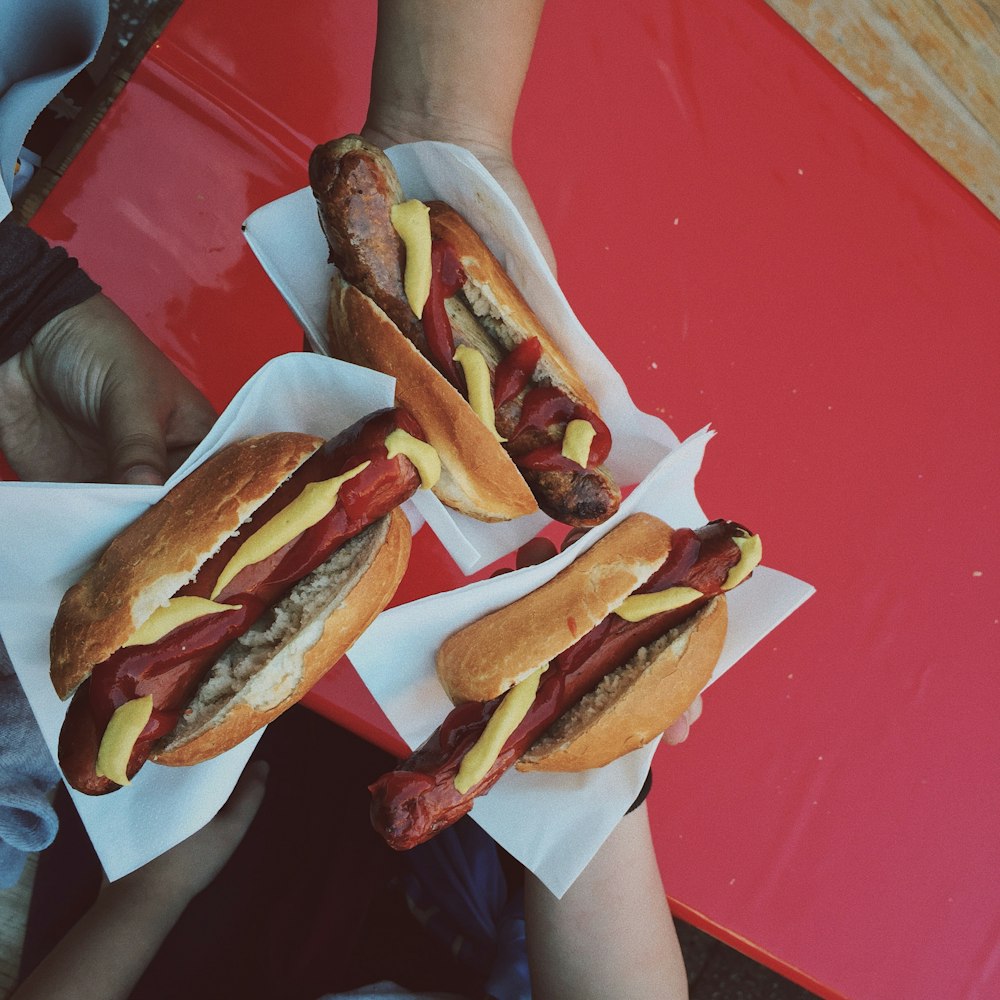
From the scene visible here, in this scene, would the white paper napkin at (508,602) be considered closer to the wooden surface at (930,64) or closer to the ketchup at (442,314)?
the ketchup at (442,314)

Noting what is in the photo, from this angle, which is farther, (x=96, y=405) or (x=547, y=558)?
(x=547, y=558)

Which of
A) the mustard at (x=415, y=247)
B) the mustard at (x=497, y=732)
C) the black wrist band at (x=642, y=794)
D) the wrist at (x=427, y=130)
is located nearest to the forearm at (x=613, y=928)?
the black wrist band at (x=642, y=794)

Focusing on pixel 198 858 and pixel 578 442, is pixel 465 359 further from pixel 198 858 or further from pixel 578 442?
pixel 198 858

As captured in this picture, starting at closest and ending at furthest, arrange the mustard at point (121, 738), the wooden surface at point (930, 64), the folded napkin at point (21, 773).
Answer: the mustard at point (121, 738) < the folded napkin at point (21, 773) < the wooden surface at point (930, 64)

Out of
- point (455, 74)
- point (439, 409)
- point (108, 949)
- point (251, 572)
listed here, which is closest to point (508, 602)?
point (439, 409)

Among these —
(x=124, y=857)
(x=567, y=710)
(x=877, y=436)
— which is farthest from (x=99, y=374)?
(x=877, y=436)

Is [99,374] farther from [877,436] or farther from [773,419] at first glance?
[877,436]
